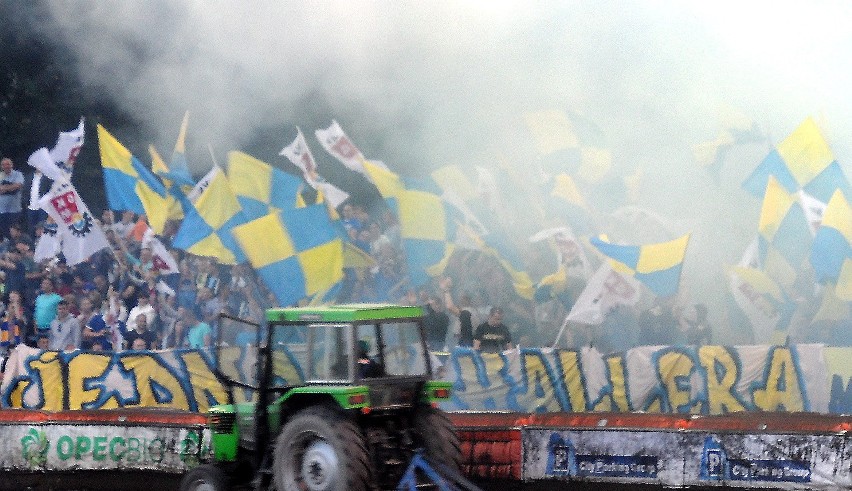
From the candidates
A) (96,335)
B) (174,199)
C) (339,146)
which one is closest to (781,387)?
(339,146)

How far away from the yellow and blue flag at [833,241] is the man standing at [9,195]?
33.6 ft

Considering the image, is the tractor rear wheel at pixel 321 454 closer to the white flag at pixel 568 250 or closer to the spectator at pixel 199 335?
the spectator at pixel 199 335

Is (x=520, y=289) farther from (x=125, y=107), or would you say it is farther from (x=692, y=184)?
(x=125, y=107)

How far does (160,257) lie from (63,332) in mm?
1767

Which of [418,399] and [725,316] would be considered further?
[725,316]

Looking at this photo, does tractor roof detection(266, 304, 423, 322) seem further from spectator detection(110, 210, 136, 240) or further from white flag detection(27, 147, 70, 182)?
spectator detection(110, 210, 136, 240)

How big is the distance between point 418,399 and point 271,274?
580cm

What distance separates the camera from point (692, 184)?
16.1 meters

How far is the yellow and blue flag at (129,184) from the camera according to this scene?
621 inches

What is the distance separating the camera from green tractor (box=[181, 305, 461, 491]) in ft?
26.5

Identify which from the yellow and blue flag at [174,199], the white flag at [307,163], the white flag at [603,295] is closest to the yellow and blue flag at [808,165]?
the white flag at [603,295]

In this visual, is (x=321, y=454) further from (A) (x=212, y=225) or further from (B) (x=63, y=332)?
(A) (x=212, y=225)

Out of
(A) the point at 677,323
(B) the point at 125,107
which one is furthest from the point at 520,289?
(B) the point at 125,107

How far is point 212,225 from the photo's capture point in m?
15.1
